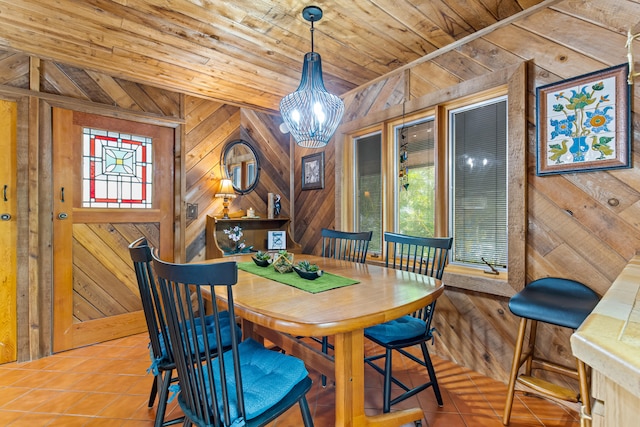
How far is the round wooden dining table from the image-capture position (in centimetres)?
114

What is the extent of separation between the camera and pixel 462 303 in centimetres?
237

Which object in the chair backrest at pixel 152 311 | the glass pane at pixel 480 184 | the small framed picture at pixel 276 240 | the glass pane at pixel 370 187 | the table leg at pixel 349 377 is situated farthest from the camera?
the small framed picture at pixel 276 240

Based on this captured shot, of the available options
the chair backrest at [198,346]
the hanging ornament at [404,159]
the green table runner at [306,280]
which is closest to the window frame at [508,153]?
the hanging ornament at [404,159]

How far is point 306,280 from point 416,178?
1.58 metres

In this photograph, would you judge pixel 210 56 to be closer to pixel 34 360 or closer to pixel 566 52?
pixel 566 52

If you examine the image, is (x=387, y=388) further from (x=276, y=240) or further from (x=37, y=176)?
(x=37, y=176)

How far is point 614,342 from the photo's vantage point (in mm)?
571

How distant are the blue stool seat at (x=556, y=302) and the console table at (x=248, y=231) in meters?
2.45

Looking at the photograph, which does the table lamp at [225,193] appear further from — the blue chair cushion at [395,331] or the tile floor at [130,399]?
the blue chair cushion at [395,331]

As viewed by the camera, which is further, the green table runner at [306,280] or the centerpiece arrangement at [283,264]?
the centerpiece arrangement at [283,264]

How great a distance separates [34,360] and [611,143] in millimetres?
4215

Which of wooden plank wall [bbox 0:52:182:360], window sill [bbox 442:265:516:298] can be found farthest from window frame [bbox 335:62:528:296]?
wooden plank wall [bbox 0:52:182:360]

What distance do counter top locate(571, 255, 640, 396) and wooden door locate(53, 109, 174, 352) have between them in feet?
11.0

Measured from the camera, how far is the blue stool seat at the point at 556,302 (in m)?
1.44
